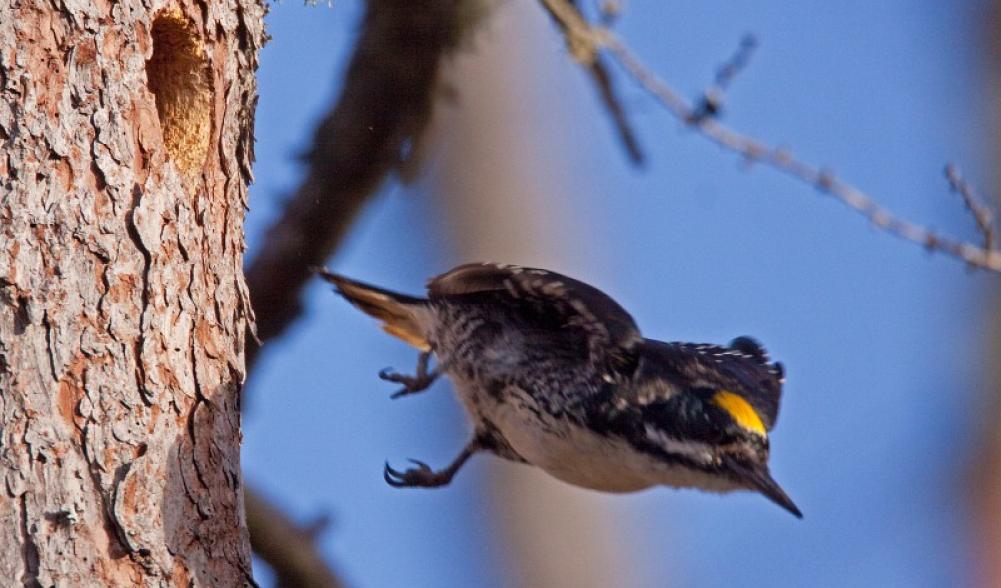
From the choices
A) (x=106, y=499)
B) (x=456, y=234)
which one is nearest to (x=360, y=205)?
(x=456, y=234)

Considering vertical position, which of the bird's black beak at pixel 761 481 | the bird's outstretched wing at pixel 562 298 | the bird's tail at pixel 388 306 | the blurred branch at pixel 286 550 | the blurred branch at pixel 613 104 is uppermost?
the blurred branch at pixel 613 104

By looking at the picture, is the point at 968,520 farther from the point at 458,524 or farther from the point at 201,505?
the point at 201,505

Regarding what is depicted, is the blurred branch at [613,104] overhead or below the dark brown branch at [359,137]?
overhead

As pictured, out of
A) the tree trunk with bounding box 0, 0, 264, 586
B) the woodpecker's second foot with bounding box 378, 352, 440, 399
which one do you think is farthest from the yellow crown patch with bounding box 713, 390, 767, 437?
the tree trunk with bounding box 0, 0, 264, 586

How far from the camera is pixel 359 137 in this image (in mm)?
4004

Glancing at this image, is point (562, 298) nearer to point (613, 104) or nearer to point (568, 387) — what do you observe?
point (568, 387)

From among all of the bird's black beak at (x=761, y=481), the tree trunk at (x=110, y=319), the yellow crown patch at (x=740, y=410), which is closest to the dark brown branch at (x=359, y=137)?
the tree trunk at (x=110, y=319)

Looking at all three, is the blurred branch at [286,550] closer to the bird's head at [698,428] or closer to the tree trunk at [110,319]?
the bird's head at [698,428]

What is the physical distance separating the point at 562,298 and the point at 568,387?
272 millimetres

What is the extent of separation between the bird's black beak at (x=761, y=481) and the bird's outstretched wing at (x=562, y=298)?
49 centimetres

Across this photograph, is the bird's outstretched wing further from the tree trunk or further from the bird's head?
the tree trunk

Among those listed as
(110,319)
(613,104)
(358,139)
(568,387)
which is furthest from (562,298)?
(110,319)

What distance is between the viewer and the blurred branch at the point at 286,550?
169 inches

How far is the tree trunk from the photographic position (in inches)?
A: 102
